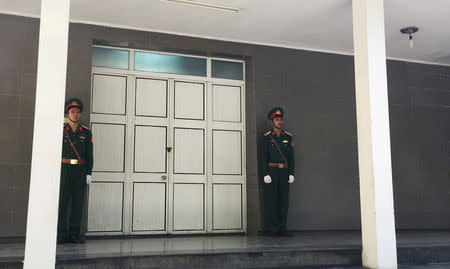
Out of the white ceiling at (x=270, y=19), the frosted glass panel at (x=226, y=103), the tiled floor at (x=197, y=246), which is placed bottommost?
the tiled floor at (x=197, y=246)

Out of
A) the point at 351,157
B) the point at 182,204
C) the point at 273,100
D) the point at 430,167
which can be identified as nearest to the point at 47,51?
the point at 182,204

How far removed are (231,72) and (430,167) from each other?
3613 mm

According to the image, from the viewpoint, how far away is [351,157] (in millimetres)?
7047

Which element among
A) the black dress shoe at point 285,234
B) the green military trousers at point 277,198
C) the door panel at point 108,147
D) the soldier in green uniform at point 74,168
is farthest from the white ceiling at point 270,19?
the black dress shoe at point 285,234

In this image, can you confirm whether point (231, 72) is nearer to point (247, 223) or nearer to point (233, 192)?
point (233, 192)

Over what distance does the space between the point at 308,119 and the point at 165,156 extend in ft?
7.29

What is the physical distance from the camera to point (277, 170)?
618 centimetres

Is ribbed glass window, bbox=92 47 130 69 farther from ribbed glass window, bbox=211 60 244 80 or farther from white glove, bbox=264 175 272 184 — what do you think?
white glove, bbox=264 175 272 184

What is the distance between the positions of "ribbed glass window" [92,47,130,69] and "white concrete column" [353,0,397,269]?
3.16m

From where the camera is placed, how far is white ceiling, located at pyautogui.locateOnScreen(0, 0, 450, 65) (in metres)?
5.57

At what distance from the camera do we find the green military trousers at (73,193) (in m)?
5.19

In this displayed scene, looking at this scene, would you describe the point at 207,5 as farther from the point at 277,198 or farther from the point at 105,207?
the point at 105,207

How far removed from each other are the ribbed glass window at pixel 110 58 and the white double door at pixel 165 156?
0.52 feet

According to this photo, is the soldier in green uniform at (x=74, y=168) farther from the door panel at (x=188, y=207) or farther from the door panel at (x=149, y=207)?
the door panel at (x=188, y=207)
